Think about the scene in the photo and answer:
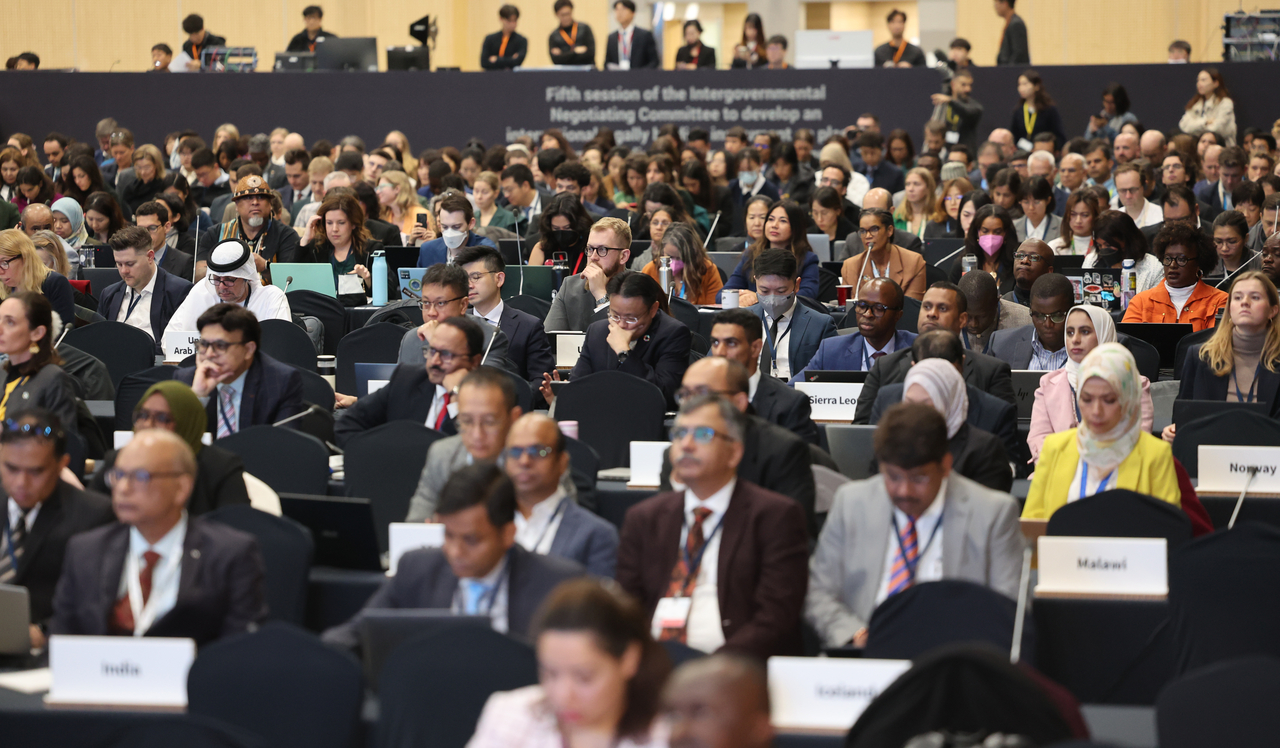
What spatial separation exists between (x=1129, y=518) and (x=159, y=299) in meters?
5.41

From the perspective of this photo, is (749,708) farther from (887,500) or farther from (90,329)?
(90,329)

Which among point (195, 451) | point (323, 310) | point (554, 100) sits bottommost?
point (195, 451)

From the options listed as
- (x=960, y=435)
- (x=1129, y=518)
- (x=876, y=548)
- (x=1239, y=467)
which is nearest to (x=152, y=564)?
(x=876, y=548)

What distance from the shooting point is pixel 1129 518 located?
3988 mm

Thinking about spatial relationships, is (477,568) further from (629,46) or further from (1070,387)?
(629,46)

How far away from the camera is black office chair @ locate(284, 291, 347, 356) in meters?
7.58

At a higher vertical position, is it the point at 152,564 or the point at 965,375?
the point at 965,375

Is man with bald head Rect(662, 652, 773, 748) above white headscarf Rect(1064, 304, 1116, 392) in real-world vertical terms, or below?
below

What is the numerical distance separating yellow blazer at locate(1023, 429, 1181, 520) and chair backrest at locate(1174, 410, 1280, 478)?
0.60 meters

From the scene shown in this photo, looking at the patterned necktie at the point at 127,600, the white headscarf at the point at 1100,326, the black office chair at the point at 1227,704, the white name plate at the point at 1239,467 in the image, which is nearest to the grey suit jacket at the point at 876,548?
the black office chair at the point at 1227,704

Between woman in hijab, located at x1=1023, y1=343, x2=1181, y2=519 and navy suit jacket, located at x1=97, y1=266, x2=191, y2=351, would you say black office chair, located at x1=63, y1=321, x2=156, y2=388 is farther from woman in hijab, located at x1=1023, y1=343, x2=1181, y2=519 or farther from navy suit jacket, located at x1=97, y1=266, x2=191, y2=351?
woman in hijab, located at x1=1023, y1=343, x2=1181, y2=519

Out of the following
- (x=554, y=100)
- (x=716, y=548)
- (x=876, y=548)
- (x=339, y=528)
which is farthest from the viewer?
(x=554, y=100)

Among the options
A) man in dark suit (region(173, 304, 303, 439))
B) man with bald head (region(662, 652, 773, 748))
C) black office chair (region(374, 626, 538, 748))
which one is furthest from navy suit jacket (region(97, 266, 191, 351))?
man with bald head (region(662, 652, 773, 748))

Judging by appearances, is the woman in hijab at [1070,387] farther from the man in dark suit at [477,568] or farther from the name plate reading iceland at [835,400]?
the man in dark suit at [477,568]
